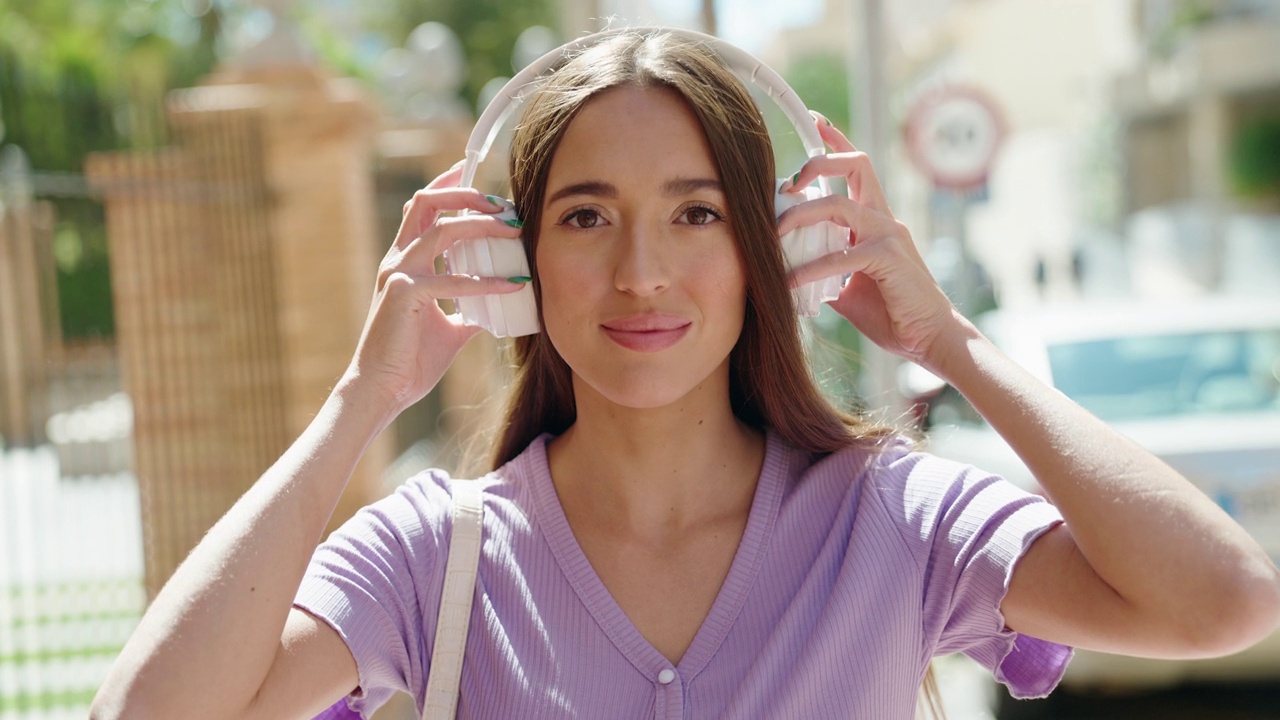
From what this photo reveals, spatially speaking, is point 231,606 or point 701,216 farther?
point 701,216

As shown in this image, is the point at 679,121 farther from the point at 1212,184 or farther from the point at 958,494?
the point at 1212,184

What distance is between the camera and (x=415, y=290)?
2.02 m

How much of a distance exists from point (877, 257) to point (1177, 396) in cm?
439

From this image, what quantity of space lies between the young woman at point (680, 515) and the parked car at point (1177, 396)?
3.23m

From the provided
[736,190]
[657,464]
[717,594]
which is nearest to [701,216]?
[736,190]

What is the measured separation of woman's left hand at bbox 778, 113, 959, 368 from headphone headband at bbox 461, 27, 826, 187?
62mm

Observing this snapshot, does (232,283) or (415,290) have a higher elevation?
(415,290)

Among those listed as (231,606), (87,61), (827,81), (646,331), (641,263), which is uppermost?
(87,61)

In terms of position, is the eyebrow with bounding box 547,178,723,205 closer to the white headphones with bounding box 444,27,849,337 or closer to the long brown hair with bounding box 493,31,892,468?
the long brown hair with bounding box 493,31,892,468

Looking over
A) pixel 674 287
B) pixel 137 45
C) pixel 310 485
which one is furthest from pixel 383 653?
pixel 137 45

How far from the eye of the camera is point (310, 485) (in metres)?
1.88

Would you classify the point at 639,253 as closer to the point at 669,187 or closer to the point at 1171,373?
the point at 669,187

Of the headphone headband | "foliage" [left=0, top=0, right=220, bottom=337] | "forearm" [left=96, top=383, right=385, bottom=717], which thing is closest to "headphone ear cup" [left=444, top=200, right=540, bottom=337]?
the headphone headband

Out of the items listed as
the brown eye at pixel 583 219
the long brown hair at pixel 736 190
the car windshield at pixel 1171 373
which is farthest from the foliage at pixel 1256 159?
the brown eye at pixel 583 219
